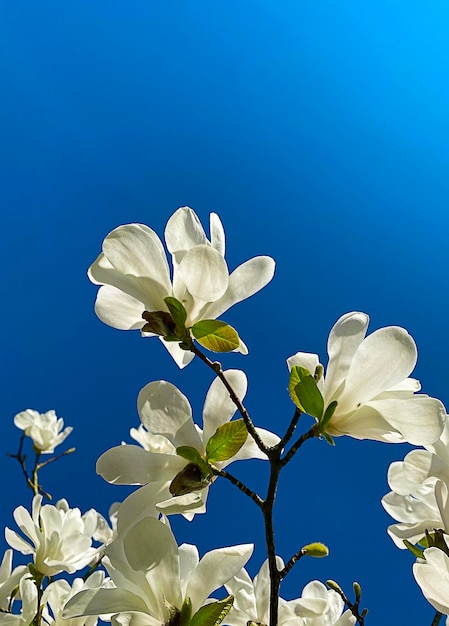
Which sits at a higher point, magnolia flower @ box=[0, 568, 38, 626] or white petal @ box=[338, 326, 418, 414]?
white petal @ box=[338, 326, 418, 414]

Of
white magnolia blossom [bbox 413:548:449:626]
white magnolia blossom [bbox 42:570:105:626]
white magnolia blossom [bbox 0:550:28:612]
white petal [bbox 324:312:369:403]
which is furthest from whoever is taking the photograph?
white magnolia blossom [bbox 0:550:28:612]

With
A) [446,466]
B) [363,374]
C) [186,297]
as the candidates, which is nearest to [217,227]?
[186,297]

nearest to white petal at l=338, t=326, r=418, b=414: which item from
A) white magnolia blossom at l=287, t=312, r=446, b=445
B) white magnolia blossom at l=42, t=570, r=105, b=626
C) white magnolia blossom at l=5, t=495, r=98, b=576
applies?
white magnolia blossom at l=287, t=312, r=446, b=445

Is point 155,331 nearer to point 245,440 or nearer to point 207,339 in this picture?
point 207,339

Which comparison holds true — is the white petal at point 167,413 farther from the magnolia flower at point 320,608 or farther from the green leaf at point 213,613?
the magnolia flower at point 320,608

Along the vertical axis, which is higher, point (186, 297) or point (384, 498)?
point (186, 297)

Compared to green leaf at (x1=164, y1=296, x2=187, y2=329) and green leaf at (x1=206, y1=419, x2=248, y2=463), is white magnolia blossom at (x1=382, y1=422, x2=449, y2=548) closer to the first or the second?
green leaf at (x1=206, y1=419, x2=248, y2=463)
